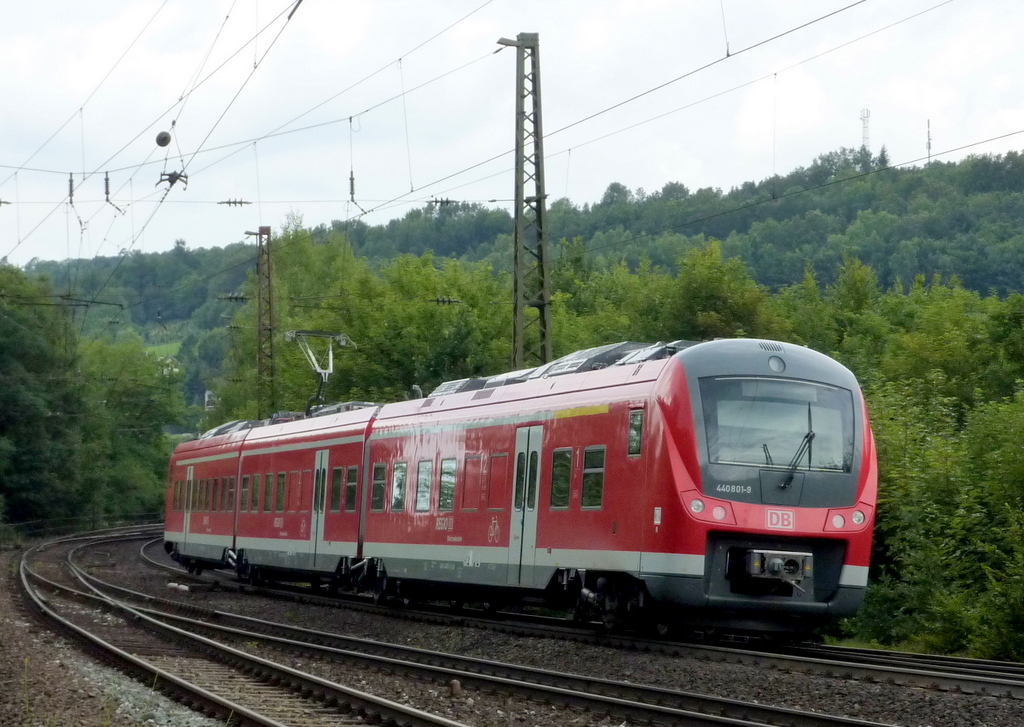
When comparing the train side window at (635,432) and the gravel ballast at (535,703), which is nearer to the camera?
the gravel ballast at (535,703)

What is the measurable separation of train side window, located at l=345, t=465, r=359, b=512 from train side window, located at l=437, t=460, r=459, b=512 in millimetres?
3688

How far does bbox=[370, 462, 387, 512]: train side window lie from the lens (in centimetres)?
2084

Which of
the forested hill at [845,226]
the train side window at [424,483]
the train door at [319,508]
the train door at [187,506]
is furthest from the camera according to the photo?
the forested hill at [845,226]

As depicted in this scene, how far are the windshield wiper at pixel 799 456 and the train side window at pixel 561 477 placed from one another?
267 centimetres

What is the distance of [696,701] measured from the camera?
1019 cm

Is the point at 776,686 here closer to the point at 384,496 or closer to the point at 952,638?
the point at 952,638

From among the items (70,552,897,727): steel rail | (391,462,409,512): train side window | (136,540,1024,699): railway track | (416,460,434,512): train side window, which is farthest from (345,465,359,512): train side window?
(70,552,897,727): steel rail

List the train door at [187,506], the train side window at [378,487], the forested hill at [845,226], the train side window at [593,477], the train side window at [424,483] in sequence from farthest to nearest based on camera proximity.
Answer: the forested hill at [845,226]
the train door at [187,506]
the train side window at [378,487]
the train side window at [424,483]
the train side window at [593,477]

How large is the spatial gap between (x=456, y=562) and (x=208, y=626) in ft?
10.8

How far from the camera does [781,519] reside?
44.0ft

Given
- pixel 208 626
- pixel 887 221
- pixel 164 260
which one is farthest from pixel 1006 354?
pixel 164 260

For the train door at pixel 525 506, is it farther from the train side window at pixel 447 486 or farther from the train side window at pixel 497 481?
the train side window at pixel 447 486

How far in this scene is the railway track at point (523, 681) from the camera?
30.9 ft

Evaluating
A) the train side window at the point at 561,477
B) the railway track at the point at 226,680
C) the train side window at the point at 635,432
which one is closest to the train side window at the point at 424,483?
the train side window at the point at 561,477
